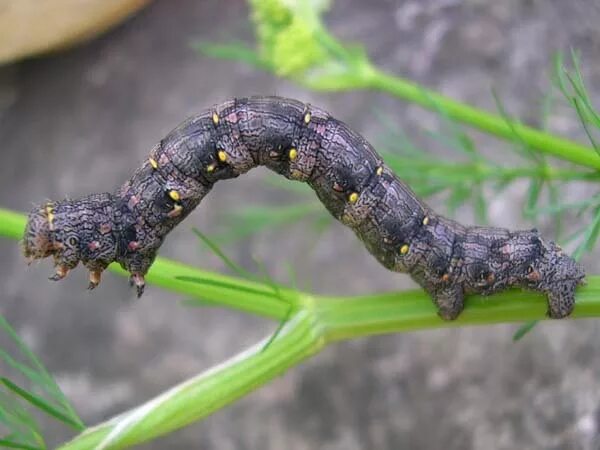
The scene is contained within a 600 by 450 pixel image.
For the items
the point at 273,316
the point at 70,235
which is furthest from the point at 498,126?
the point at 70,235

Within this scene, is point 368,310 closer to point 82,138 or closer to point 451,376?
point 451,376

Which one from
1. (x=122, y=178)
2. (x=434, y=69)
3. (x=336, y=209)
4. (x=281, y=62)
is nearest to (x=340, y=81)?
(x=281, y=62)

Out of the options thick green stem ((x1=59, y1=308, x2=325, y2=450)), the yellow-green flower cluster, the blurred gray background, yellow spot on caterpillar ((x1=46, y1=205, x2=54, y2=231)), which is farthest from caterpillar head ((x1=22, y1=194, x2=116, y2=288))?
the blurred gray background

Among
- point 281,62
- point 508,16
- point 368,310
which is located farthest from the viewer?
point 508,16

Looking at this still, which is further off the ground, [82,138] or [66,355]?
[82,138]

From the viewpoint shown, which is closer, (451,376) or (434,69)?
(451,376)

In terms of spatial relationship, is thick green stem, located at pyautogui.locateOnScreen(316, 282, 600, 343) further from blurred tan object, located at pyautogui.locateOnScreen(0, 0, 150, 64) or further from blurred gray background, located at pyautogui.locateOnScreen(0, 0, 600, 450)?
blurred tan object, located at pyautogui.locateOnScreen(0, 0, 150, 64)

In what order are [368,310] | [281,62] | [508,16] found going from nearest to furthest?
[368,310]
[281,62]
[508,16]

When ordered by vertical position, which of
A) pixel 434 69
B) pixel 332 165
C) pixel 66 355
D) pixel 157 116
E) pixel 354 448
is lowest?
pixel 354 448
